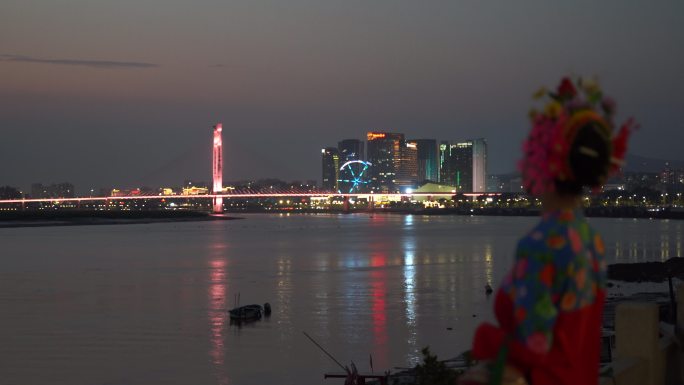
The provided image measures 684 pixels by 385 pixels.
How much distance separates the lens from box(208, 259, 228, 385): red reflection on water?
18342mm

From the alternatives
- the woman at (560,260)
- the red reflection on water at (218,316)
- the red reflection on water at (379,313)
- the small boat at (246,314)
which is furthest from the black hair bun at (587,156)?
the small boat at (246,314)

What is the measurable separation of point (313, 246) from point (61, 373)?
4977 cm

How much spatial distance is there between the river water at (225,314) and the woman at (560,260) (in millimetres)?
14115

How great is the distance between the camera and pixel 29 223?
132000 mm

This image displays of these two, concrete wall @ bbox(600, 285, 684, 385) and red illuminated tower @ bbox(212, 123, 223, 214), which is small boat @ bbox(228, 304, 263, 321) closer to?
concrete wall @ bbox(600, 285, 684, 385)

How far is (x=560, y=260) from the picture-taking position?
2.25 metres

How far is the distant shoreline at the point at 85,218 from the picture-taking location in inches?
5231

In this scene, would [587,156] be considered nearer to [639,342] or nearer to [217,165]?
[639,342]

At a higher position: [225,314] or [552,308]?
[552,308]

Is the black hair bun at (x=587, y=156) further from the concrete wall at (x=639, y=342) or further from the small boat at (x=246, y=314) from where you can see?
the small boat at (x=246, y=314)

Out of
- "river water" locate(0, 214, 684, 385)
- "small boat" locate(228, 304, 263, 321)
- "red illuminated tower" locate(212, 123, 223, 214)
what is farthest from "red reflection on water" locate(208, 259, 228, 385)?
"red illuminated tower" locate(212, 123, 223, 214)

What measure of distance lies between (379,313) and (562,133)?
23791 mm

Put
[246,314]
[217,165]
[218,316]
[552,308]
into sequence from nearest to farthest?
1. [552,308]
2. [246,314]
3. [218,316]
4. [217,165]

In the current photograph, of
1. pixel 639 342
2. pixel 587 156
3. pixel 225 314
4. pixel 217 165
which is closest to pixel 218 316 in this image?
pixel 225 314
